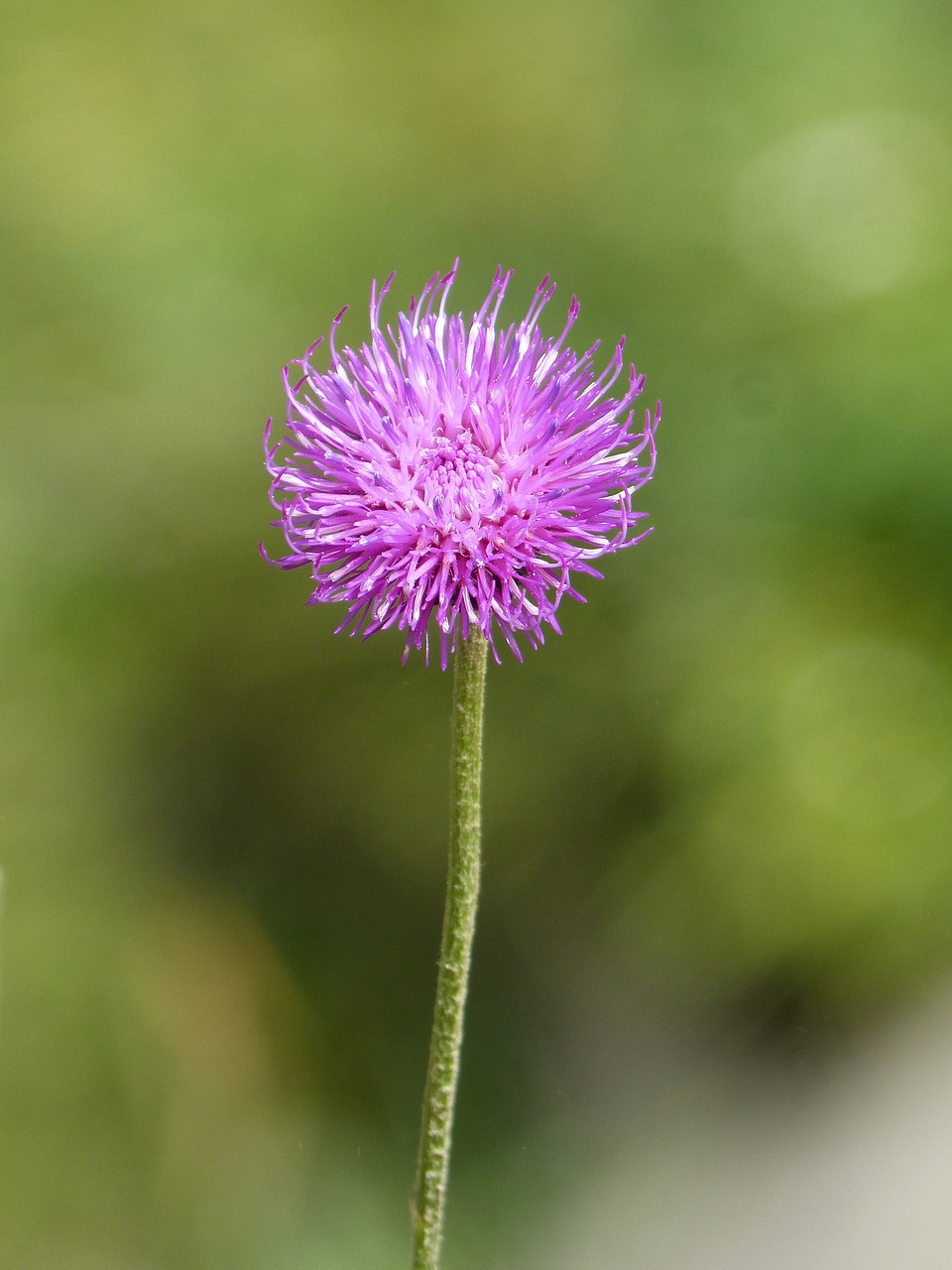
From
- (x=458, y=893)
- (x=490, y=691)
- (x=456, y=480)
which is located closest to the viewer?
(x=458, y=893)

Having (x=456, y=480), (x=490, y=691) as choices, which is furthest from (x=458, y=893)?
(x=490, y=691)

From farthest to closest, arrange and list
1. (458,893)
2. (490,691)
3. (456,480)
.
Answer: (490,691) → (456,480) → (458,893)

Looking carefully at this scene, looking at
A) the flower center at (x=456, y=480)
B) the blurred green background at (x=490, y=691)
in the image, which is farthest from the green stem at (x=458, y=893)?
the blurred green background at (x=490, y=691)

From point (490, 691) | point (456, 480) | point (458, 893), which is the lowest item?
point (458, 893)

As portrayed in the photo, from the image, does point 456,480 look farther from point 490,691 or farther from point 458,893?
point 490,691

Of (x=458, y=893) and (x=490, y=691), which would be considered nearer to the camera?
(x=458, y=893)

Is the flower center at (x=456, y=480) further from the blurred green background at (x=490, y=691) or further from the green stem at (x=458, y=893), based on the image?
the blurred green background at (x=490, y=691)

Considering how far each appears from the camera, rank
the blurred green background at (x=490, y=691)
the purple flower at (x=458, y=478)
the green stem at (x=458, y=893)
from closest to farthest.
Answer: the green stem at (x=458, y=893) → the purple flower at (x=458, y=478) → the blurred green background at (x=490, y=691)
